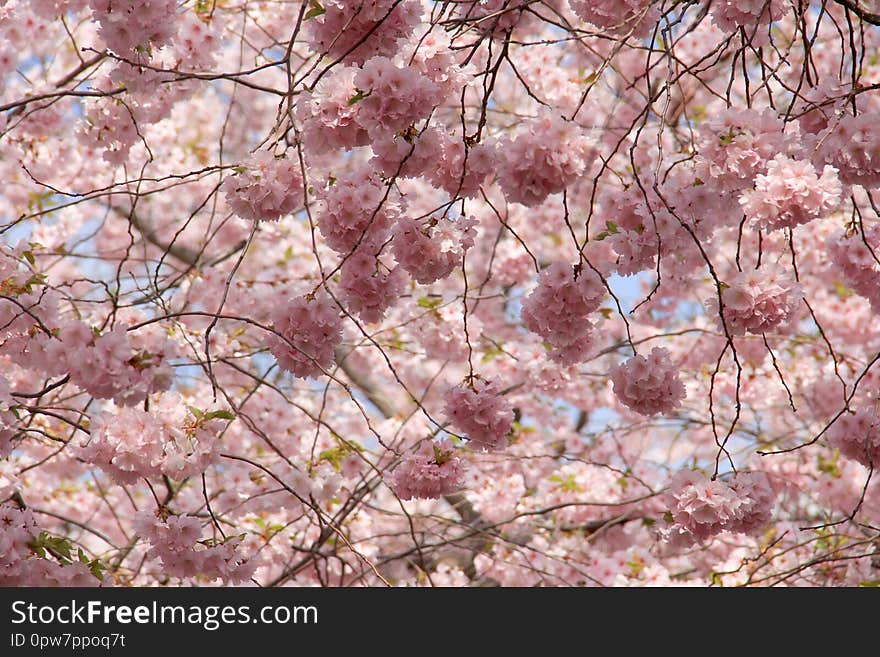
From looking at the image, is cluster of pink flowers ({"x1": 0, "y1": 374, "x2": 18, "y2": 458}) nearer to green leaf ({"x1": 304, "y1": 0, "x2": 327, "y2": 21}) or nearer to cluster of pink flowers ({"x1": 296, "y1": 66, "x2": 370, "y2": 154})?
cluster of pink flowers ({"x1": 296, "y1": 66, "x2": 370, "y2": 154})

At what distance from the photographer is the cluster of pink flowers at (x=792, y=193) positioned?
1.93 meters

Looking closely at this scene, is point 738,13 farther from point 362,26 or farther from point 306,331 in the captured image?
point 306,331

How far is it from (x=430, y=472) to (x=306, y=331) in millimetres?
427

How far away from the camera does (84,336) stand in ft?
6.08

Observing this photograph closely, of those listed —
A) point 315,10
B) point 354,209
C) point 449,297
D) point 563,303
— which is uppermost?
point 449,297

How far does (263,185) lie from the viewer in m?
2.11

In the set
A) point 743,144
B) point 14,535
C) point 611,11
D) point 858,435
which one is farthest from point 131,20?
point 858,435

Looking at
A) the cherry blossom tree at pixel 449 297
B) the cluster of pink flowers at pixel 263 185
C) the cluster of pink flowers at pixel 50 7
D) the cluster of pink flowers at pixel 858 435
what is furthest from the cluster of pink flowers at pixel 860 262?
the cluster of pink flowers at pixel 50 7

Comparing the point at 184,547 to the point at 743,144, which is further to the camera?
the point at 184,547

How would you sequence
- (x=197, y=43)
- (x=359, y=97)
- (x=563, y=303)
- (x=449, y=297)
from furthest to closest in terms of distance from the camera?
(x=449, y=297), (x=197, y=43), (x=563, y=303), (x=359, y=97)

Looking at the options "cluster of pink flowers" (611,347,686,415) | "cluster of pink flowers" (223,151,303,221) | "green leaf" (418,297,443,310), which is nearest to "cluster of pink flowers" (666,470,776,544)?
"cluster of pink flowers" (611,347,686,415)

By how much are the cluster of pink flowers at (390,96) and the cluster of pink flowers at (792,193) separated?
65cm
